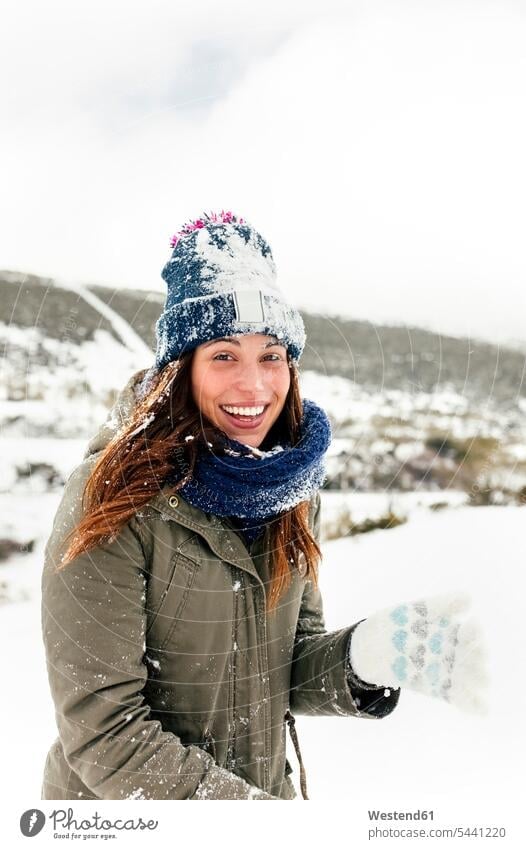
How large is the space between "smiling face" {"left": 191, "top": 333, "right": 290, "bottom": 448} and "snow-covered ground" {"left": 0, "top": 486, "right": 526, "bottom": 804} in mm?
312

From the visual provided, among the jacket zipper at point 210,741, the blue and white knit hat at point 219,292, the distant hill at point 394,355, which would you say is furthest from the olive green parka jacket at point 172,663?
the distant hill at point 394,355

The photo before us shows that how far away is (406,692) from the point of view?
956mm

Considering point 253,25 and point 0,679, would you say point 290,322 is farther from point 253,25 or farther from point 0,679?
point 0,679

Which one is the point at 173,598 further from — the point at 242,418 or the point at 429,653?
the point at 429,653

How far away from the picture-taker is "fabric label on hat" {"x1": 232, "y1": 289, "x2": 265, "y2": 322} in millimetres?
689

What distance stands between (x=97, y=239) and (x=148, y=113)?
0.18 m

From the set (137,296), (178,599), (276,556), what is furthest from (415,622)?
(137,296)

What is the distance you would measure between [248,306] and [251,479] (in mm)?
179

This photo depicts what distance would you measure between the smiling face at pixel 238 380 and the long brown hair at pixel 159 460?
13mm

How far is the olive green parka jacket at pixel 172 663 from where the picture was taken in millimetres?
651

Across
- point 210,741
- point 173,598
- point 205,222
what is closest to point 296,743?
point 210,741

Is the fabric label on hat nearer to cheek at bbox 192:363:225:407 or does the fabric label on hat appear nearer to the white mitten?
cheek at bbox 192:363:225:407

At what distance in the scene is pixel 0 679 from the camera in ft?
3.02

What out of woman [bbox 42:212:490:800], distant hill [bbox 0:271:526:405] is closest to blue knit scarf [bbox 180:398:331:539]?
woman [bbox 42:212:490:800]
